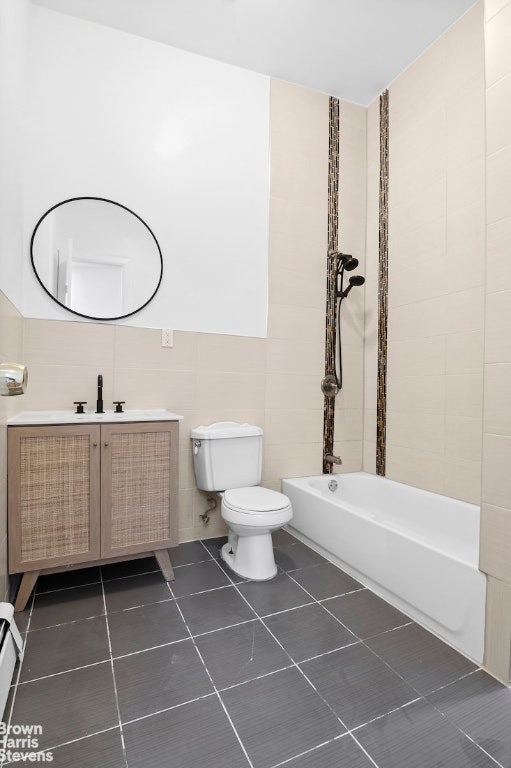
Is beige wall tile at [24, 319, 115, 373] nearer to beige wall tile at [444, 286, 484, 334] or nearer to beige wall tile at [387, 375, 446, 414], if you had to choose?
beige wall tile at [387, 375, 446, 414]

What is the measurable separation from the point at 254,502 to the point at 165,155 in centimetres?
199

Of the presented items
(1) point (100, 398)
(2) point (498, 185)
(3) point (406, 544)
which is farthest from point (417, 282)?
(1) point (100, 398)

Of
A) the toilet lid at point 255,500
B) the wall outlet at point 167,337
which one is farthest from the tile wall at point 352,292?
the wall outlet at point 167,337

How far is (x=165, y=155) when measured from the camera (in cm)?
223

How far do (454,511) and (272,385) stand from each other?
4.09 feet

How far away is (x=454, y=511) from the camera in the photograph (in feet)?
6.69

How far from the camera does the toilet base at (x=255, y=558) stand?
191 centimetres

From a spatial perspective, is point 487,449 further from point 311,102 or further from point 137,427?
point 311,102

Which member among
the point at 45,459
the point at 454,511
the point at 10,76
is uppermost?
the point at 10,76

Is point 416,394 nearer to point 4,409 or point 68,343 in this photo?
point 68,343

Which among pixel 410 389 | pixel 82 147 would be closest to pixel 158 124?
pixel 82 147

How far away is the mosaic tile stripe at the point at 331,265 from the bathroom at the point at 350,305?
1.8 inches

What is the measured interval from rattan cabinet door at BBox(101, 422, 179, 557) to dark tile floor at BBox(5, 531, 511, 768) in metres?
0.24

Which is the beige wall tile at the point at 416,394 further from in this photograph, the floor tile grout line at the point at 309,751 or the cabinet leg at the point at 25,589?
the cabinet leg at the point at 25,589
